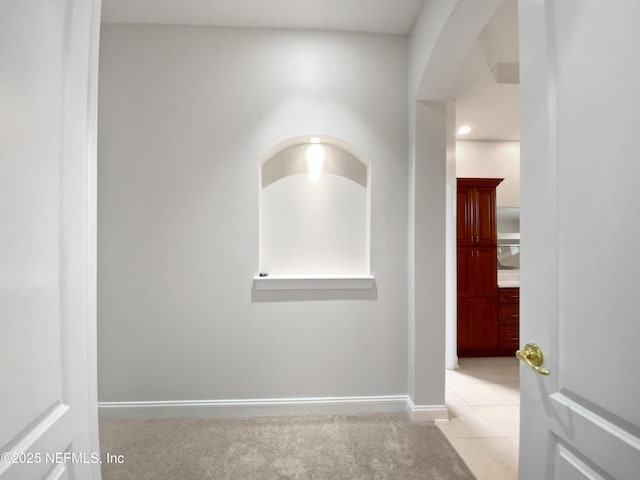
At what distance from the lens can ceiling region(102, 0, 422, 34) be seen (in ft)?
7.53

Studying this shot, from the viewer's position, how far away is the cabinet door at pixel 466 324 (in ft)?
13.2

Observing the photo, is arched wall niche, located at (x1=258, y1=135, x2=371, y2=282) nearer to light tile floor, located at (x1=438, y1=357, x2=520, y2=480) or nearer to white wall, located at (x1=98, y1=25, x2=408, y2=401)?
white wall, located at (x1=98, y1=25, x2=408, y2=401)

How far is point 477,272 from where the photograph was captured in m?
4.04

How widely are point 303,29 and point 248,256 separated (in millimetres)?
1795

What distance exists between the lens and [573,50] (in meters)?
0.78

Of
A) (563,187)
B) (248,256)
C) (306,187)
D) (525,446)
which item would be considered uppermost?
(306,187)

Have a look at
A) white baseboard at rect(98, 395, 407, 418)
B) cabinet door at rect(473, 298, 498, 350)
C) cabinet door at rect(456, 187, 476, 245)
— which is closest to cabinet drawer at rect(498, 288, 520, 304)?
cabinet door at rect(473, 298, 498, 350)

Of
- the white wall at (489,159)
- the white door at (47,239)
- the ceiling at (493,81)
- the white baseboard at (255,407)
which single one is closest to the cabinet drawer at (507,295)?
the white wall at (489,159)

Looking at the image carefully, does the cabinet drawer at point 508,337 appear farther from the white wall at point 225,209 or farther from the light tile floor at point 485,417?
the white wall at point 225,209

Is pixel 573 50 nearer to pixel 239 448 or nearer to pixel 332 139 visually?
pixel 332 139

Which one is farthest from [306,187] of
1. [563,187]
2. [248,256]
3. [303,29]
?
[563,187]

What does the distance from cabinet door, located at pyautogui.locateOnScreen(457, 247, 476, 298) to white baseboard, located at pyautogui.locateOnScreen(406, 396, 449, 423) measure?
1.85 metres

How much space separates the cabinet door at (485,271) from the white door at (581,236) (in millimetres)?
3310

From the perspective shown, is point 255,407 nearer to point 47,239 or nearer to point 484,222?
point 47,239
